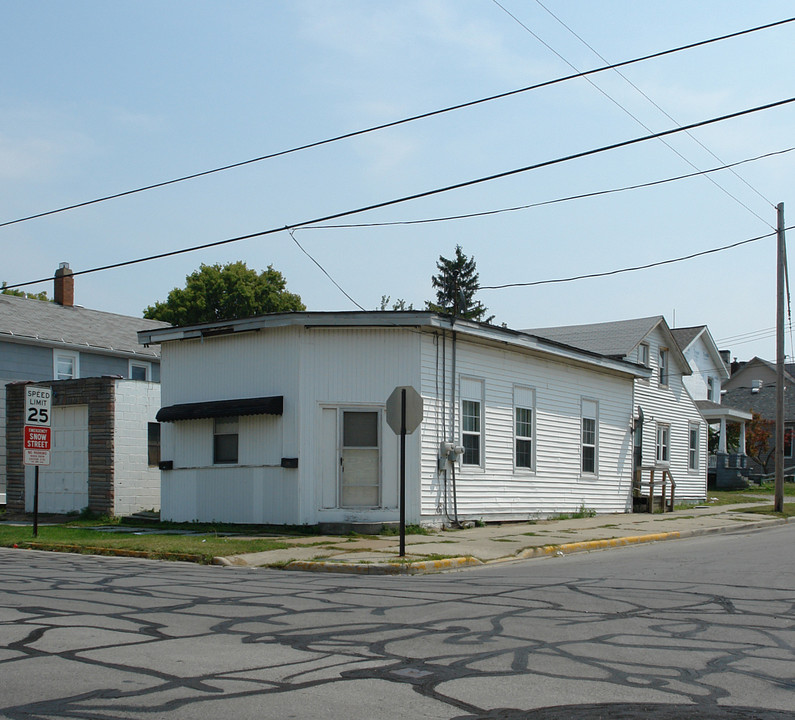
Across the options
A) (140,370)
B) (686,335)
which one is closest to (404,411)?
(140,370)

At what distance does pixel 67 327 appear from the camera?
3316cm

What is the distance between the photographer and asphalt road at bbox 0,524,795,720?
5.60m

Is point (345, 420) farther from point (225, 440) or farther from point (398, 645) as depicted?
point (398, 645)

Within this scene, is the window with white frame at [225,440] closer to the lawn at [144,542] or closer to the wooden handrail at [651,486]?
the lawn at [144,542]

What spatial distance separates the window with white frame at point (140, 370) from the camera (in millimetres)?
33938

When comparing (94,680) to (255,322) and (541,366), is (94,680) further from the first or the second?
(541,366)

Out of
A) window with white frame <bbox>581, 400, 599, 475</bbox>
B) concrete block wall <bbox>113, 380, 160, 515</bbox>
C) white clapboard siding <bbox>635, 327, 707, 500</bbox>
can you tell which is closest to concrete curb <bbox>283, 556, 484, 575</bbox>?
concrete block wall <bbox>113, 380, 160, 515</bbox>

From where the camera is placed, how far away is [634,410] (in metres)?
27.5

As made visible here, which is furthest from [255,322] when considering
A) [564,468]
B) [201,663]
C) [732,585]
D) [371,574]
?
[201,663]

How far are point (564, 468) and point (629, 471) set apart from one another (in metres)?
4.25

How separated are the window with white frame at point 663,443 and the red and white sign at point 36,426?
19.3 m

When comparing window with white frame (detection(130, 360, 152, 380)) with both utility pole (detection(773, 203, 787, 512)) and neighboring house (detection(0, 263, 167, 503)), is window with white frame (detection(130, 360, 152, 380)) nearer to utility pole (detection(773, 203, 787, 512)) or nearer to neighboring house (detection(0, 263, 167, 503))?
neighboring house (detection(0, 263, 167, 503))

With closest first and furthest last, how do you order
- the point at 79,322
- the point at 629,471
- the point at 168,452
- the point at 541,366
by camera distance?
the point at 168,452 < the point at 541,366 < the point at 629,471 < the point at 79,322

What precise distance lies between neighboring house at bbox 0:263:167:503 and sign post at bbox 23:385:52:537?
12.3m
